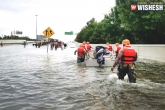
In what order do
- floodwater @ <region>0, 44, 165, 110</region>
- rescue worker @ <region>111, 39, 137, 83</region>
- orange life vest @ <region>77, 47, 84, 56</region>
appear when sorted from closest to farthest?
floodwater @ <region>0, 44, 165, 110</region>, rescue worker @ <region>111, 39, 137, 83</region>, orange life vest @ <region>77, 47, 84, 56</region>

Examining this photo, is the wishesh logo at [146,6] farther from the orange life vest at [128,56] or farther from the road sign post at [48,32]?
the orange life vest at [128,56]

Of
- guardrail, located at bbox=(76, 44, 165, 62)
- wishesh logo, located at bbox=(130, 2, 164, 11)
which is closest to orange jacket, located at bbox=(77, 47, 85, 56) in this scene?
guardrail, located at bbox=(76, 44, 165, 62)

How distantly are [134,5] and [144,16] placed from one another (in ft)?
9.77

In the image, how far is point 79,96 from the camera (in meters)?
8.97

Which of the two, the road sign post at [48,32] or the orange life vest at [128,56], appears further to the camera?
A: the road sign post at [48,32]

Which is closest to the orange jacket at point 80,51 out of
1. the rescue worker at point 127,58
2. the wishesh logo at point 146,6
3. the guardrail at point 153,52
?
the guardrail at point 153,52

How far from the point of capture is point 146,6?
108 ft

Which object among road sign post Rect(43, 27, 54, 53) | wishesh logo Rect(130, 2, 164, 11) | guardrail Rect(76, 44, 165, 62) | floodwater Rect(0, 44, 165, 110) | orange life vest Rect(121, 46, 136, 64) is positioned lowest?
floodwater Rect(0, 44, 165, 110)

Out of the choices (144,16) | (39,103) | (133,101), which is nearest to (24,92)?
(39,103)

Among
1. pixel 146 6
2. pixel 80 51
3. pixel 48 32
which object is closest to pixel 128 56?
pixel 80 51

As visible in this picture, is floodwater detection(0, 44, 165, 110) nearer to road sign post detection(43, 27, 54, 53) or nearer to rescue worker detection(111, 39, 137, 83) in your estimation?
rescue worker detection(111, 39, 137, 83)

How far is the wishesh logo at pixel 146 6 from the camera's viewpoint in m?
31.5

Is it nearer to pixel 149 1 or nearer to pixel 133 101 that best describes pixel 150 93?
pixel 133 101

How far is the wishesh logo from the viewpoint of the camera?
3155 cm
